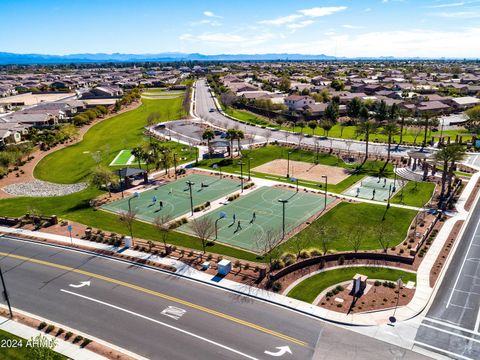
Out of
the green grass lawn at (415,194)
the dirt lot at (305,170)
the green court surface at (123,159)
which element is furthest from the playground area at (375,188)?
the green court surface at (123,159)

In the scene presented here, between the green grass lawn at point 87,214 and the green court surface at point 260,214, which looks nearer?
the green grass lawn at point 87,214

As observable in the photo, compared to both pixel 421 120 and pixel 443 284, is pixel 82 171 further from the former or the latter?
pixel 421 120

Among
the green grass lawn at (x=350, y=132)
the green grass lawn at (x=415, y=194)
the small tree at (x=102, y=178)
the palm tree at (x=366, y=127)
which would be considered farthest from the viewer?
the green grass lawn at (x=350, y=132)

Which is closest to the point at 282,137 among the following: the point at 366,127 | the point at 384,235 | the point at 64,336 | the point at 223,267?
the point at 366,127

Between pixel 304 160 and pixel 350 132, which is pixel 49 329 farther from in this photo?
pixel 350 132

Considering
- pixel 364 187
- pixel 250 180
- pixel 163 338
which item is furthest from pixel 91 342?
pixel 364 187

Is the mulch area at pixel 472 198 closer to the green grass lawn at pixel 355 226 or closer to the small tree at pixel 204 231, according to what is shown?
the green grass lawn at pixel 355 226
